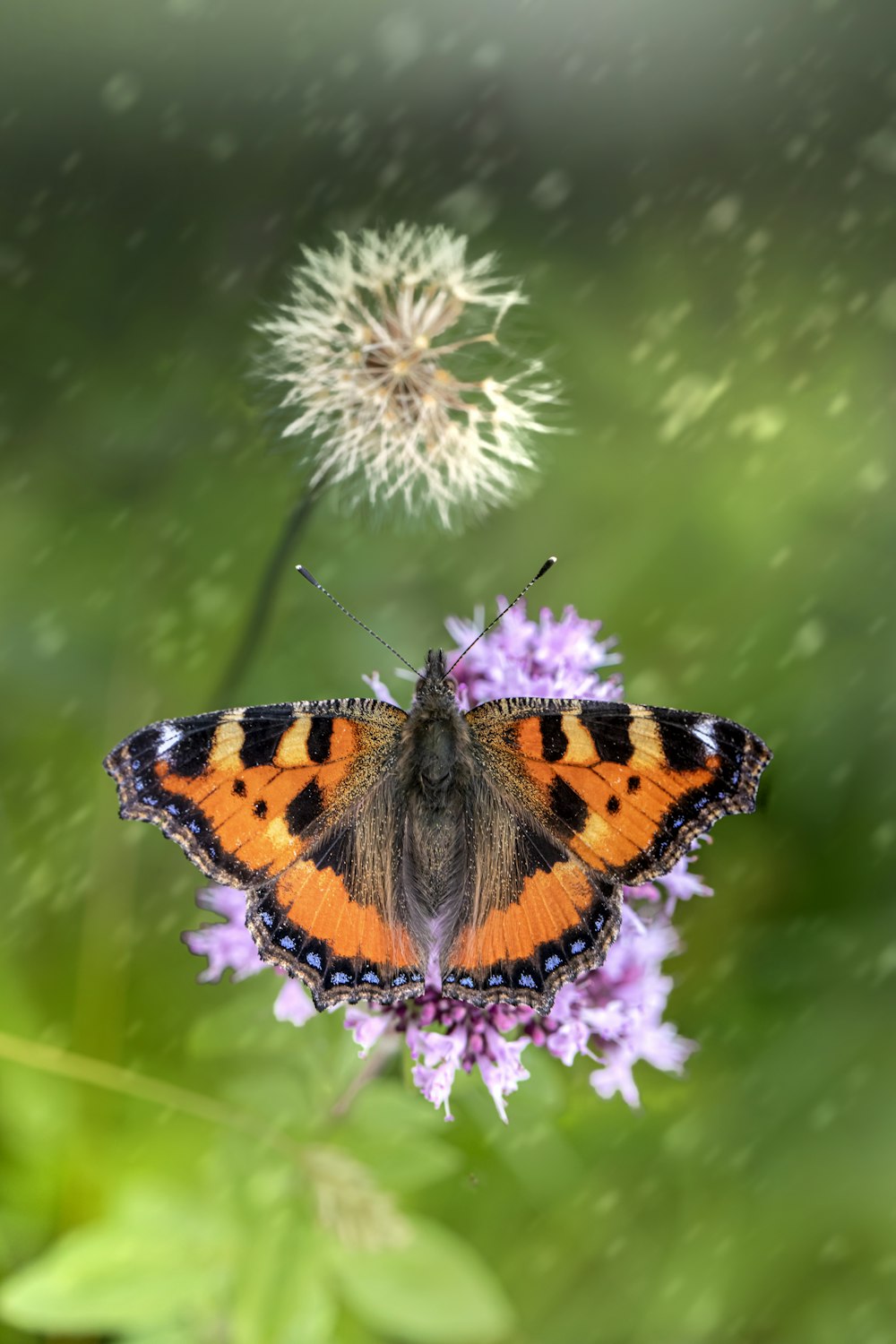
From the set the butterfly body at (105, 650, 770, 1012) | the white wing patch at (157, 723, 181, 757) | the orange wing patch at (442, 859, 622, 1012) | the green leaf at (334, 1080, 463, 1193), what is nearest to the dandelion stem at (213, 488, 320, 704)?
the butterfly body at (105, 650, 770, 1012)

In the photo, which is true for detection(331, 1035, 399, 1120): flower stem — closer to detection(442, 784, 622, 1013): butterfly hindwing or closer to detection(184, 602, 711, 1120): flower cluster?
detection(184, 602, 711, 1120): flower cluster

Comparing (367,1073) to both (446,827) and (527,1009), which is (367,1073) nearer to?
(527,1009)

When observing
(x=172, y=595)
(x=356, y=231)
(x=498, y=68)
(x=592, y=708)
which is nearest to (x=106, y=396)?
(x=172, y=595)

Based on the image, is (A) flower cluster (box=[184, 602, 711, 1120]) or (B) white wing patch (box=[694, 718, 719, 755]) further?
(A) flower cluster (box=[184, 602, 711, 1120])

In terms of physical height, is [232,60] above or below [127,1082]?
above

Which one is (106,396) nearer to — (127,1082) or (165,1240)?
(127,1082)

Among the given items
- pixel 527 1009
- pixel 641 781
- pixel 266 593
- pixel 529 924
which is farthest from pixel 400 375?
pixel 527 1009
